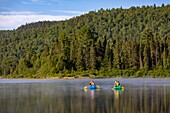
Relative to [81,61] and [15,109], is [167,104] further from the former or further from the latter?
[81,61]

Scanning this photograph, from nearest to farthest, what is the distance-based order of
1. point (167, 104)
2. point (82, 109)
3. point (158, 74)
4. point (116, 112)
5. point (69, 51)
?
point (116, 112) < point (82, 109) < point (167, 104) < point (158, 74) < point (69, 51)

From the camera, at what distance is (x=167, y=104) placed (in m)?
46.9

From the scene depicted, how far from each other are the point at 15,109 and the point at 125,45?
397ft

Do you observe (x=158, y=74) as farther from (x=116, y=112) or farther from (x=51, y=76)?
(x=116, y=112)

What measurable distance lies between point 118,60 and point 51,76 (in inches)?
1128

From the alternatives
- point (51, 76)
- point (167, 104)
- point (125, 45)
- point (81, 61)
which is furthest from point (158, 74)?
point (167, 104)

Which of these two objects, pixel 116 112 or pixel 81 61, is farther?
pixel 81 61

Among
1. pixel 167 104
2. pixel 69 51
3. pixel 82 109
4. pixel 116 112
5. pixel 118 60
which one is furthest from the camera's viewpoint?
pixel 69 51

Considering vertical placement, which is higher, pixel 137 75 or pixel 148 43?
pixel 148 43

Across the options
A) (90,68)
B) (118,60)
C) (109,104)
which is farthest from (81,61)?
(109,104)

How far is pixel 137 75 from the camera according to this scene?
15438 centimetres

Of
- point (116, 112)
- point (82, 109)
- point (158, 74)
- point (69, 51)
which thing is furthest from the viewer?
point (69, 51)

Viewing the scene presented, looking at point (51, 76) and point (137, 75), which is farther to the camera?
point (51, 76)

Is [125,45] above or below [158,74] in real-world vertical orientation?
above
